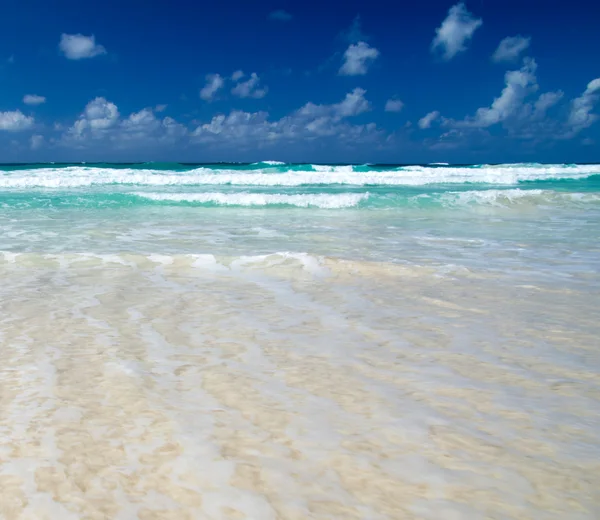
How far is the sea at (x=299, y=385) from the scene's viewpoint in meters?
1.94

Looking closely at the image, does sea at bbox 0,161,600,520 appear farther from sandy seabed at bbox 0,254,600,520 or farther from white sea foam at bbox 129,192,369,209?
white sea foam at bbox 129,192,369,209

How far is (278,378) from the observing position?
2.97 metres

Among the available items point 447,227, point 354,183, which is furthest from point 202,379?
point 354,183

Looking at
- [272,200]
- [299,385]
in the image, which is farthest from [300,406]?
[272,200]

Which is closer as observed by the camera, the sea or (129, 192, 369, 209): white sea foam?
the sea

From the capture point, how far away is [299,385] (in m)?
2.87

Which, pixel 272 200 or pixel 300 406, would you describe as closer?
pixel 300 406

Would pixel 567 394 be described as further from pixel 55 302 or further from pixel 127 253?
pixel 127 253

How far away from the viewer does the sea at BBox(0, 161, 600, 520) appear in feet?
6.36

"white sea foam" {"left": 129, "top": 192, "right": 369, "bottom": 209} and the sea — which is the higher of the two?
"white sea foam" {"left": 129, "top": 192, "right": 369, "bottom": 209}

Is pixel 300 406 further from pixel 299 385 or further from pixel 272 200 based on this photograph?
pixel 272 200

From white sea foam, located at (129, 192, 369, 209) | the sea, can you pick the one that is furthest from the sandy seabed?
white sea foam, located at (129, 192, 369, 209)

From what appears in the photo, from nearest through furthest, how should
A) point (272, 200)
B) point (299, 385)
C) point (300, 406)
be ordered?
point (300, 406) → point (299, 385) → point (272, 200)

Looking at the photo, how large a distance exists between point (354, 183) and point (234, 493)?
25.0 m
